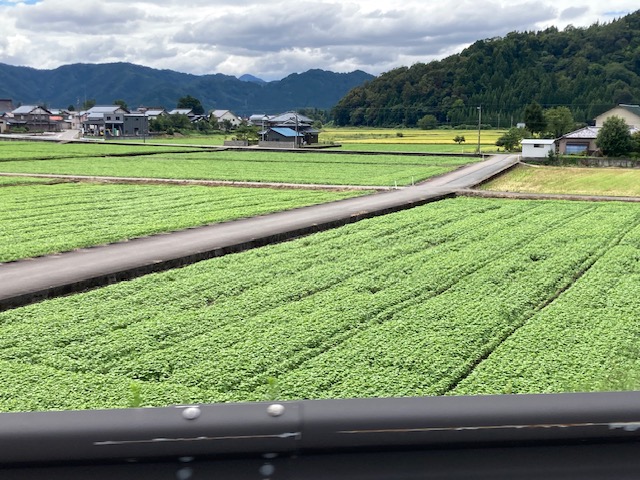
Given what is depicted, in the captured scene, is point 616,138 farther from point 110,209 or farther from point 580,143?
point 110,209

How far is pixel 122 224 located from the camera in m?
16.4

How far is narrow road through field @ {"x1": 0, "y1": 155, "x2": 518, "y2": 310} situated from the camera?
10.0 metres

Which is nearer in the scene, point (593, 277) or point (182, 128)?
point (593, 277)

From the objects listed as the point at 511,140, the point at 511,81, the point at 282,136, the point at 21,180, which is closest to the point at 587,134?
the point at 511,140

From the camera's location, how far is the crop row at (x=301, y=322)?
20.7 feet

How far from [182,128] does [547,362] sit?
312 feet

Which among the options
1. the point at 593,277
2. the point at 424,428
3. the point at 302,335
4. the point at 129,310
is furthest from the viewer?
the point at 593,277

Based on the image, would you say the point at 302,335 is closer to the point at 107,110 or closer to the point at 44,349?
the point at 44,349

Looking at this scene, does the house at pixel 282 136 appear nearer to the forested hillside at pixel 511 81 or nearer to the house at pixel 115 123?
the house at pixel 115 123

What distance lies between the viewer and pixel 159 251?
41.7 feet

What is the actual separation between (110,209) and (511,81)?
105 meters

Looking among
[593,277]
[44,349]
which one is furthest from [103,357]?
[593,277]

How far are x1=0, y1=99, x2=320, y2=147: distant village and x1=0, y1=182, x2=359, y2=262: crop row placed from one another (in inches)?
1752

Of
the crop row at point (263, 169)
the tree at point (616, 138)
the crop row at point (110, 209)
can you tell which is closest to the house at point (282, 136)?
the crop row at point (263, 169)
